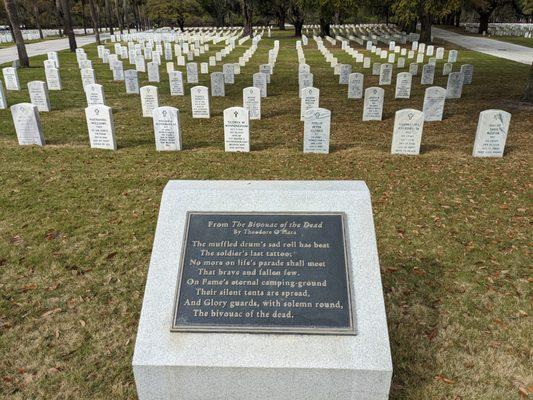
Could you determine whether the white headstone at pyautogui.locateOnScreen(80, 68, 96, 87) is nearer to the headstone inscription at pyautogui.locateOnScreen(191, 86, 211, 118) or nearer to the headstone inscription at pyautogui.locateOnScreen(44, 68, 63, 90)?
the headstone inscription at pyautogui.locateOnScreen(44, 68, 63, 90)

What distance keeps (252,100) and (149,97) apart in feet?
10.5

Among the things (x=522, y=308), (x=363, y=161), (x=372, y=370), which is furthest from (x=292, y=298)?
(x=363, y=161)

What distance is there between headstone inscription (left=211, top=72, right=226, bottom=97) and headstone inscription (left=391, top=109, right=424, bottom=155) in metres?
8.92

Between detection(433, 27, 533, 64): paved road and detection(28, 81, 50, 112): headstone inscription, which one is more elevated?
detection(28, 81, 50, 112): headstone inscription

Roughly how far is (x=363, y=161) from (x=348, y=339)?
6738 millimetres

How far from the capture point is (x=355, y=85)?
1634 centimetres

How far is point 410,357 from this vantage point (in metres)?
3.97

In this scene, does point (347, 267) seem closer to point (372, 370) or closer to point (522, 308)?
point (372, 370)

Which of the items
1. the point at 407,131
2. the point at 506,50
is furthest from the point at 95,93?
the point at 506,50

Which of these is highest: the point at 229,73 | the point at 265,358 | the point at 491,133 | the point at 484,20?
the point at 484,20

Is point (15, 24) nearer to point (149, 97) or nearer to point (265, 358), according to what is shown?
point (149, 97)

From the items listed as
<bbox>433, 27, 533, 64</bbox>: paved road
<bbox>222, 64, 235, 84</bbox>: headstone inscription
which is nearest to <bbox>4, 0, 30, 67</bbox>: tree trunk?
<bbox>222, 64, 235, 84</bbox>: headstone inscription

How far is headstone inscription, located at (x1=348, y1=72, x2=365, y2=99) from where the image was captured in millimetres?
16188

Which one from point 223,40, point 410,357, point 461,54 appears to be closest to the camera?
point 410,357
